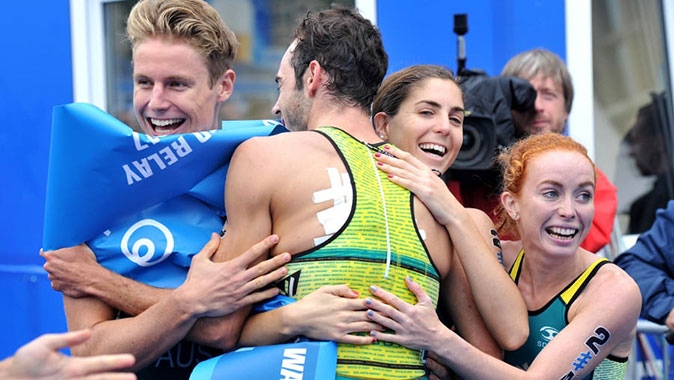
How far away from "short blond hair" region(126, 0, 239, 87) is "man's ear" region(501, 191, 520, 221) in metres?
1.07

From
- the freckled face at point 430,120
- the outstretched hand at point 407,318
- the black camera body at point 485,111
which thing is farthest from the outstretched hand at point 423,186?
the black camera body at point 485,111

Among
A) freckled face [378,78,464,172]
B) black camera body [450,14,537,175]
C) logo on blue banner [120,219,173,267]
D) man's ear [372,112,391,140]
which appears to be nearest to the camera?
logo on blue banner [120,219,173,267]

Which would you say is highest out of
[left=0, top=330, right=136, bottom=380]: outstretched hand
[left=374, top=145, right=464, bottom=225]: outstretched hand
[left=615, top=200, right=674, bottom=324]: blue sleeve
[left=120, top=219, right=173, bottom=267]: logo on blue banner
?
[left=374, top=145, right=464, bottom=225]: outstretched hand

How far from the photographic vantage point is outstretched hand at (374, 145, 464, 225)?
211 cm

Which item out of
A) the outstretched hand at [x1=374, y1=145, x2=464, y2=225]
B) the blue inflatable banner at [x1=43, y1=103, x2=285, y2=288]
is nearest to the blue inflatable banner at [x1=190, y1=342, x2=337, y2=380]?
the blue inflatable banner at [x1=43, y1=103, x2=285, y2=288]

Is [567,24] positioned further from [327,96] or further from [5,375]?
[5,375]

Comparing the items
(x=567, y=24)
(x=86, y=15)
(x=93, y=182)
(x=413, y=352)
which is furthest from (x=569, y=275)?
(x=86, y=15)

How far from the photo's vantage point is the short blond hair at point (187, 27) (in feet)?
8.08

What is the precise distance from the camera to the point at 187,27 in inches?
97.2

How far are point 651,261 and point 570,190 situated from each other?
1.32m

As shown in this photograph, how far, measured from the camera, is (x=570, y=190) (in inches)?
91.0

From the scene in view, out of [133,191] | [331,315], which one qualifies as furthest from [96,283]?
[331,315]

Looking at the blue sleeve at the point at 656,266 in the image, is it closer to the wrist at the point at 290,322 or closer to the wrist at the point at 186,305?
the wrist at the point at 290,322

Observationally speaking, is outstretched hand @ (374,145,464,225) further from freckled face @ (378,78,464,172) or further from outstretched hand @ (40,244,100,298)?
outstretched hand @ (40,244,100,298)
